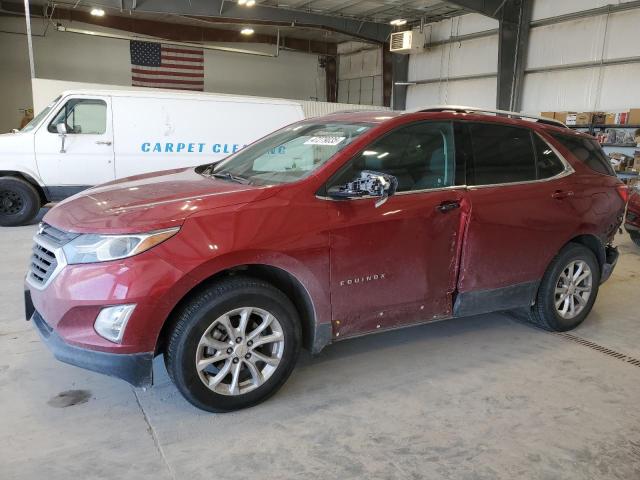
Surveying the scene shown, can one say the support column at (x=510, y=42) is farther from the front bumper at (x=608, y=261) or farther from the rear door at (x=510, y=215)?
the rear door at (x=510, y=215)

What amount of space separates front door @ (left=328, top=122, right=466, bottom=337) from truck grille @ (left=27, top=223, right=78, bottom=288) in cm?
138

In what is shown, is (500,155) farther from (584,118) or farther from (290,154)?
(584,118)

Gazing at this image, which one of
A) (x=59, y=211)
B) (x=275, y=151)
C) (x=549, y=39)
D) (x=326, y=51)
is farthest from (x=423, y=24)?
(x=59, y=211)

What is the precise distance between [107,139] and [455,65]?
1093 centimetres

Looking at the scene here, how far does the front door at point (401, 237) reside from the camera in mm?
2862

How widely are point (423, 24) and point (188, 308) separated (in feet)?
49.7

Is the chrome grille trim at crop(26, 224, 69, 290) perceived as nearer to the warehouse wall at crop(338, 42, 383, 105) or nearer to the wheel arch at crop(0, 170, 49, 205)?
the wheel arch at crop(0, 170, 49, 205)

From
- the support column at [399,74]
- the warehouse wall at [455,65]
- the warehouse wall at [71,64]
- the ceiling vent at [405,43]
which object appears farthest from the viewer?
the support column at [399,74]

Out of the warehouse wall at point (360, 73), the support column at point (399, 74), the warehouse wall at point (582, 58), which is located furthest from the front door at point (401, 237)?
the warehouse wall at point (360, 73)

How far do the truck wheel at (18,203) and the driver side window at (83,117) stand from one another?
93 centimetres

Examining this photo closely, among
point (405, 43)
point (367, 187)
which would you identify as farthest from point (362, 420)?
point (405, 43)

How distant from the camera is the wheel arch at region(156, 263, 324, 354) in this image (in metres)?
2.55

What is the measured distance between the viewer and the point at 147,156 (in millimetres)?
8148

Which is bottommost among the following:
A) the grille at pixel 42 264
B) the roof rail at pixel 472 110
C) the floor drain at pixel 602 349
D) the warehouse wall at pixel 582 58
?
the floor drain at pixel 602 349
